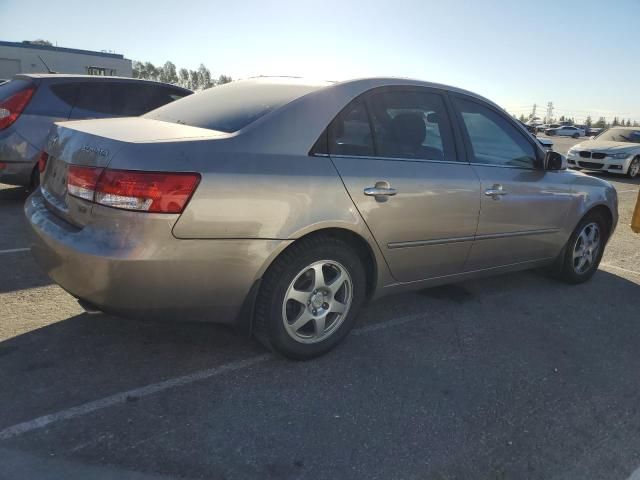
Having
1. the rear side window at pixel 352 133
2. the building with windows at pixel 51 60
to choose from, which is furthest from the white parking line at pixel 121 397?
the building with windows at pixel 51 60

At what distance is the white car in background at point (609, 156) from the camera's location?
14250 millimetres

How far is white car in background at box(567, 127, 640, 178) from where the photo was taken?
46.8ft

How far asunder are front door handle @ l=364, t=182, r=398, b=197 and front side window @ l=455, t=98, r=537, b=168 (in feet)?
3.03

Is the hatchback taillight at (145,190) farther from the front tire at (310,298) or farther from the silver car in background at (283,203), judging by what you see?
the front tire at (310,298)

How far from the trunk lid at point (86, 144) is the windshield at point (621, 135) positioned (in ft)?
53.1

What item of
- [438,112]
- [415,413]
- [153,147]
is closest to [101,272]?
[153,147]

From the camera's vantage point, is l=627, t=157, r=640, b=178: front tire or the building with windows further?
the building with windows

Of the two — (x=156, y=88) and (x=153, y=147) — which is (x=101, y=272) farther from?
(x=156, y=88)

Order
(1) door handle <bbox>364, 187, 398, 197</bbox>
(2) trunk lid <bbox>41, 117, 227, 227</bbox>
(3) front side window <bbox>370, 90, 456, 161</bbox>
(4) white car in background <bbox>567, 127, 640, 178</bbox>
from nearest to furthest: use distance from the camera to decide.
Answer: (2) trunk lid <bbox>41, 117, 227, 227</bbox>
(1) door handle <bbox>364, 187, 398, 197</bbox>
(3) front side window <bbox>370, 90, 456, 161</bbox>
(4) white car in background <bbox>567, 127, 640, 178</bbox>

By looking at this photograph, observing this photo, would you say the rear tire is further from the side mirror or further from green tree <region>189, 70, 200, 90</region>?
green tree <region>189, 70, 200, 90</region>

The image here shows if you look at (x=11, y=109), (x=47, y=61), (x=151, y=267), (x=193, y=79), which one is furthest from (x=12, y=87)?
(x=193, y=79)

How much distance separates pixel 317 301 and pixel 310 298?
0.22 feet

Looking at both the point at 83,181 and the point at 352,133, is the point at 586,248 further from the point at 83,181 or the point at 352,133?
the point at 83,181

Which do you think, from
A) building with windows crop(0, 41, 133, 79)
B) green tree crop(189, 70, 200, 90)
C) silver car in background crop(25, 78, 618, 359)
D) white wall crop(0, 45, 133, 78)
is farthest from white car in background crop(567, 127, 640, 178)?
green tree crop(189, 70, 200, 90)
